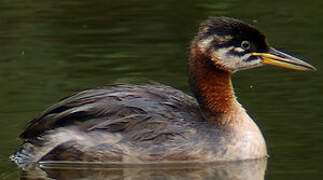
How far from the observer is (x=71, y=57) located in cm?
1756

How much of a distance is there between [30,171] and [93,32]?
5.75 meters

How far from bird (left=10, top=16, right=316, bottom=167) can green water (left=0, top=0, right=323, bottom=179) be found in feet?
1.42

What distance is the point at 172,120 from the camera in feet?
44.7

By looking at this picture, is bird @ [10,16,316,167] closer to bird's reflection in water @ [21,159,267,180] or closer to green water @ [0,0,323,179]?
bird's reflection in water @ [21,159,267,180]

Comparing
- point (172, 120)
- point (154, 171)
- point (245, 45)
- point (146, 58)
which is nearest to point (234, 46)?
point (245, 45)

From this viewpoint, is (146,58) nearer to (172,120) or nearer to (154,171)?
(172,120)

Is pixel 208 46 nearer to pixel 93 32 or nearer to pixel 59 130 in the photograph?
pixel 59 130

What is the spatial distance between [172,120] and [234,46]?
41.3 inches

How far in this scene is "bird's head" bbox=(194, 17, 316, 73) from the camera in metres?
13.7

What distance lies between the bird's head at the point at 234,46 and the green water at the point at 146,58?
2.75ft

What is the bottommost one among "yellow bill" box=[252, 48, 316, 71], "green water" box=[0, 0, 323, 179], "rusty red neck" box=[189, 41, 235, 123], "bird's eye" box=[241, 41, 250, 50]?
"green water" box=[0, 0, 323, 179]

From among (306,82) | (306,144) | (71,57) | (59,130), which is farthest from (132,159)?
(71,57)

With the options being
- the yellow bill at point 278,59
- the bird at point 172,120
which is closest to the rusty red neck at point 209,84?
the bird at point 172,120

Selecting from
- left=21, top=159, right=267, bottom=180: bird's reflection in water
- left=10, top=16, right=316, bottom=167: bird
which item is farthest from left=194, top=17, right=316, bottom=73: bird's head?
left=21, top=159, right=267, bottom=180: bird's reflection in water
